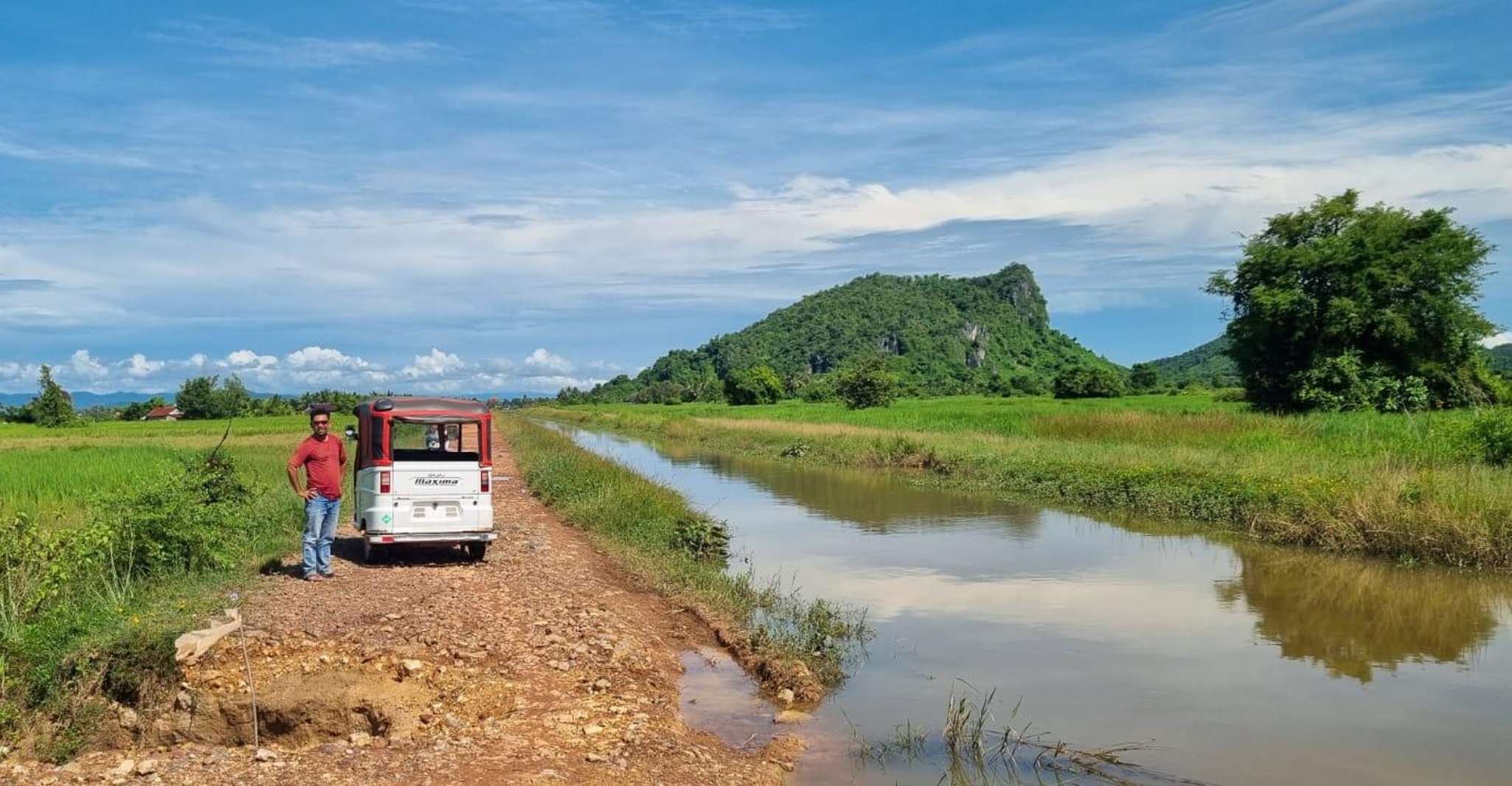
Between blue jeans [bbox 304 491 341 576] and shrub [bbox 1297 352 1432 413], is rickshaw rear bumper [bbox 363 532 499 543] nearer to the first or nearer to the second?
blue jeans [bbox 304 491 341 576]

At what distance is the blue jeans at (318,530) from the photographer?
10008mm

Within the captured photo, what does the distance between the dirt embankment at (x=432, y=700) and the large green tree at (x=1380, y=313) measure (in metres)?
27.5

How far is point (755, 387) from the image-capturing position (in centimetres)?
8575

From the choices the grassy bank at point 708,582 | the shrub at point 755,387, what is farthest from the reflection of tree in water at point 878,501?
the shrub at point 755,387

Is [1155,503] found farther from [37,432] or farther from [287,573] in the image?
[37,432]

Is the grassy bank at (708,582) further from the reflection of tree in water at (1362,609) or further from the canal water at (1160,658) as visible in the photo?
the reflection of tree in water at (1362,609)

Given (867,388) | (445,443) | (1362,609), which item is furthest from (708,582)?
(867,388)

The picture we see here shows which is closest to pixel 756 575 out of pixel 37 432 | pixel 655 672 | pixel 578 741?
pixel 655 672

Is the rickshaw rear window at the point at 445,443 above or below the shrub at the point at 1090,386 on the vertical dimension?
below

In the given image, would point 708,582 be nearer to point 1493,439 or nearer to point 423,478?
point 423,478

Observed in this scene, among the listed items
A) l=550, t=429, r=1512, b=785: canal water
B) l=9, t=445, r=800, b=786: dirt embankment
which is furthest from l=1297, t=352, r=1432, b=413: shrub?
l=9, t=445, r=800, b=786: dirt embankment

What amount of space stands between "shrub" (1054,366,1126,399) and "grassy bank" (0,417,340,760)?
5557cm

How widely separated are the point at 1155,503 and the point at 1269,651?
908 cm

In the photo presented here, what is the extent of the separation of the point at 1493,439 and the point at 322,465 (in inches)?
694
